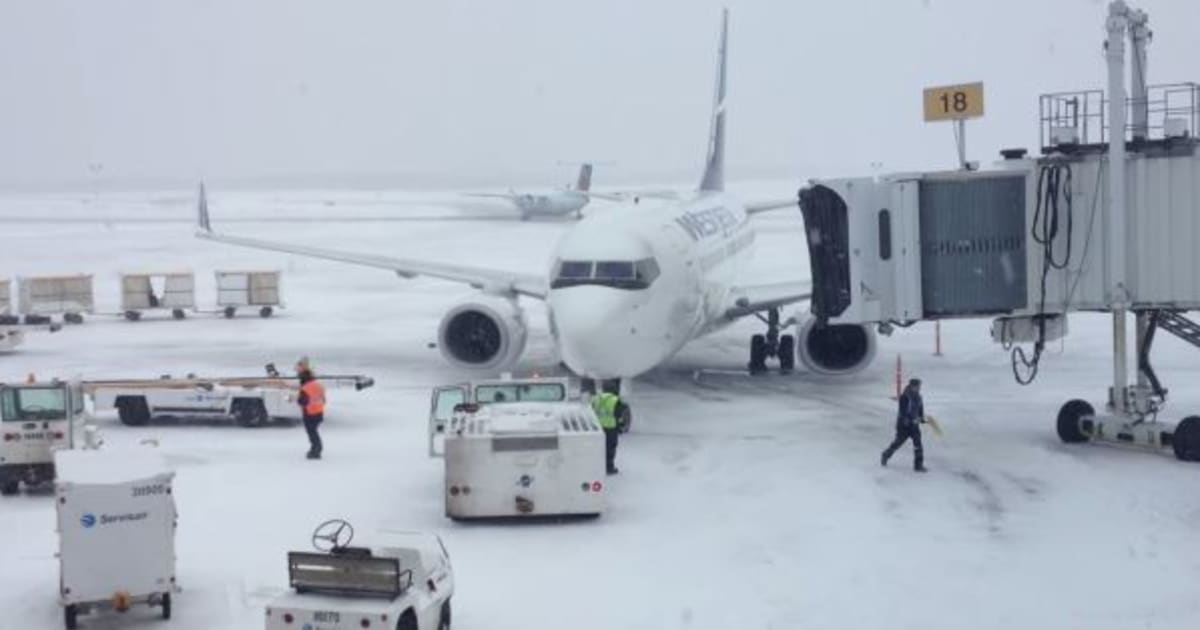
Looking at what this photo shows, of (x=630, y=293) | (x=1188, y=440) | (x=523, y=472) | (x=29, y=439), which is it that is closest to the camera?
(x=523, y=472)

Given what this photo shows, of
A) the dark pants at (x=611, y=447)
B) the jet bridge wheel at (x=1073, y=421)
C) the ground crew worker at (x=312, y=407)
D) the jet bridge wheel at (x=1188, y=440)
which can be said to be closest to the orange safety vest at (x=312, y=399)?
the ground crew worker at (x=312, y=407)

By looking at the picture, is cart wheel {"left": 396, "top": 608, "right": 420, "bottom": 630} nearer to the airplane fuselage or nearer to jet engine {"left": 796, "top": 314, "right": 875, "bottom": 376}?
the airplane fuselage

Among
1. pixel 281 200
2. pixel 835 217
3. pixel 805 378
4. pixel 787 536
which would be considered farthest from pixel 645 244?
pixel 281 200

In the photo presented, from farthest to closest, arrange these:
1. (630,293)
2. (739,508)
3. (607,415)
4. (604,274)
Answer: (604,274)
(630,293)
(607,415)
(739,508)

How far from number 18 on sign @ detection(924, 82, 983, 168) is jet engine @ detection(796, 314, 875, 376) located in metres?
5.97

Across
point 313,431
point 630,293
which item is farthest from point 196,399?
point 630,293

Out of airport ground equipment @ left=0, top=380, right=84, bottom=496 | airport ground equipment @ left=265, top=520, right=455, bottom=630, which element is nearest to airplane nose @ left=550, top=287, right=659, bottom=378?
airport ground equipment @ left=0, top=380, right=84, bottom=496

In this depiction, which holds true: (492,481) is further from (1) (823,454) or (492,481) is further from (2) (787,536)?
(1) (823,454)

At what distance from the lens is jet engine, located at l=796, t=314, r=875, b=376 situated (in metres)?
33.5

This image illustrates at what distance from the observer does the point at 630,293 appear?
2855 cm

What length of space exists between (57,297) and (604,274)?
2984cm

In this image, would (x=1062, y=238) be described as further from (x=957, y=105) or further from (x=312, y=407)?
(x=312, y=407)

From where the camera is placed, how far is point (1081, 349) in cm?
4094

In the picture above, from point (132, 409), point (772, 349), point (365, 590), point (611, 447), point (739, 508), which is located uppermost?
point (772, 349)
